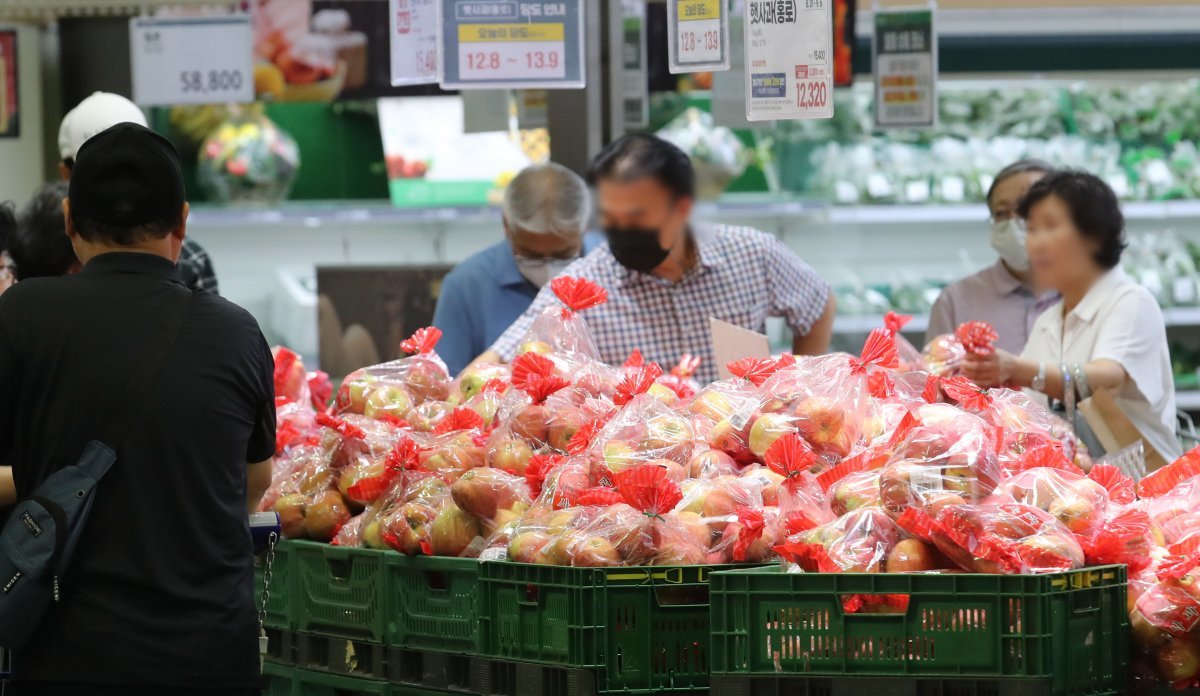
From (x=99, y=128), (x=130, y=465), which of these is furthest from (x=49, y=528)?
(x=99, y=128)

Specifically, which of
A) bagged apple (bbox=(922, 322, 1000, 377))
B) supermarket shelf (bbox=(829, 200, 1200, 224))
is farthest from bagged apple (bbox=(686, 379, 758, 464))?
supermarket shelf (bbox=(829, 200, 1200, 224))

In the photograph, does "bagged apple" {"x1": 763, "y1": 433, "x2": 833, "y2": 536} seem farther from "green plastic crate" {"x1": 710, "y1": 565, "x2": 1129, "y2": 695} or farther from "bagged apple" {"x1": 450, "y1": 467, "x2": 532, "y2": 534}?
"bagged apple" {"x1": 450, "y1": 467, "x2": 532, "y2": 534}

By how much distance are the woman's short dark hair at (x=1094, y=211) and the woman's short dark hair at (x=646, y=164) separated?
1017 mm

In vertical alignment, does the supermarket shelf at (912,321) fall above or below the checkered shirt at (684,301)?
below

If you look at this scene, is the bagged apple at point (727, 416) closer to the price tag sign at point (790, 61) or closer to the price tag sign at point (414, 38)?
the price tag sign at point (790, 61)

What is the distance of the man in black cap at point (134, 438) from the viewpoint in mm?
2402

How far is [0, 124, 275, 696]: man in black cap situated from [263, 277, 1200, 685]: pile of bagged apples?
46 centimetres

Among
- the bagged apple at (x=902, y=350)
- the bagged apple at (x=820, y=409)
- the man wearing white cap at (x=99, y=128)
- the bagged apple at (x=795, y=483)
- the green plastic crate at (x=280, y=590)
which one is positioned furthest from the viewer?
the man wearing white cap at (x=99, y=128)

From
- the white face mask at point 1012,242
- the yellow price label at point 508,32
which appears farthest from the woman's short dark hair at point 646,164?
the white face mask at point 1012,242

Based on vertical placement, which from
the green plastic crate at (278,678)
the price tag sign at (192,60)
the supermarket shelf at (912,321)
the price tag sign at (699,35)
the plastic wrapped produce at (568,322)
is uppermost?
the price tag sign at (192,60)

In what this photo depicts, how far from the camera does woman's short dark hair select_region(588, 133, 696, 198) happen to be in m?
4.20

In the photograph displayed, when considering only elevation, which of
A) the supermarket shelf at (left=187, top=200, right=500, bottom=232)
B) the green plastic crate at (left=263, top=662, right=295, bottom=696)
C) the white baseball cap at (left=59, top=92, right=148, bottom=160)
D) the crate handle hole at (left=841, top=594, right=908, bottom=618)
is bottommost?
the green plastic crate at (left=263, top=662, right=295, bottom=696)

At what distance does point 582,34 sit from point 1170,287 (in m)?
4.05

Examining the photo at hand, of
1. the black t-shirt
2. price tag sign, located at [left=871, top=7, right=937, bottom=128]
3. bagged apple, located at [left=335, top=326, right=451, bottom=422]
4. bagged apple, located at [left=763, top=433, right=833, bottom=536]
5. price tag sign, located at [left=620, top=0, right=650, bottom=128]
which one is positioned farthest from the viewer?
price tag sign, located at [left=871, top=7, right=937, bottom=128]
